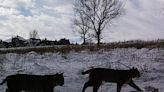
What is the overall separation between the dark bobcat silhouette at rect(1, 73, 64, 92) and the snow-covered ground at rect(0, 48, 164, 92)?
3.89 feet

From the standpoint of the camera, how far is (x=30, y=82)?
12367mm

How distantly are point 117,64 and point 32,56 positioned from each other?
5.03 metres

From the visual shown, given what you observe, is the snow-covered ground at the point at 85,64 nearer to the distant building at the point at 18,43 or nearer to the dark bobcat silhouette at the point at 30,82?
the dark bobcat silhouette at the point at 30,82

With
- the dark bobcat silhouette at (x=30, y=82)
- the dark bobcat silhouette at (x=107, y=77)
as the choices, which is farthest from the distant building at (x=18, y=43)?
the dark bobcat silhouette at (x=30, y=82)

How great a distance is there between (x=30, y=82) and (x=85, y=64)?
5.78m

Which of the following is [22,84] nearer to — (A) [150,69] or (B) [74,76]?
(B) [74,76]

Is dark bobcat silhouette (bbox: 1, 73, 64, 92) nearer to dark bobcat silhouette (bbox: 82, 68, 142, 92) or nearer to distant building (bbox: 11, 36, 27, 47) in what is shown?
dark bobcat silhouette (bbox: 82, 68, 142, 92)

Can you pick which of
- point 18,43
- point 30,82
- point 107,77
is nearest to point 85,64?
point 107,77

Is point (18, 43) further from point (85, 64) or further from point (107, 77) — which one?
point (107, 77)

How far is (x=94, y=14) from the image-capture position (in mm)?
55156

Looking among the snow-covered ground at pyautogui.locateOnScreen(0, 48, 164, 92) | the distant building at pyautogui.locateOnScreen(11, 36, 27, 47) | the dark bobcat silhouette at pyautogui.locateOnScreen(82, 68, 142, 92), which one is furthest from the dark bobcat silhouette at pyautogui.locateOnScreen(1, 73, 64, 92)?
the distant building at pyautogui.locateOnScreen(11, 36, 27, 47)

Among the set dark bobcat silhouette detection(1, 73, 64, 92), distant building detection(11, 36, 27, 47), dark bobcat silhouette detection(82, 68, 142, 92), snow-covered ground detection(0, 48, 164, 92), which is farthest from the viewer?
distant building detection(11, 36, 27, 47)

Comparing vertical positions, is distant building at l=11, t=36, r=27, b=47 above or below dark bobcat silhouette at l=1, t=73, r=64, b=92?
above

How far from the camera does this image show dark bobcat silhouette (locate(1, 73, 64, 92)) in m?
12.1
